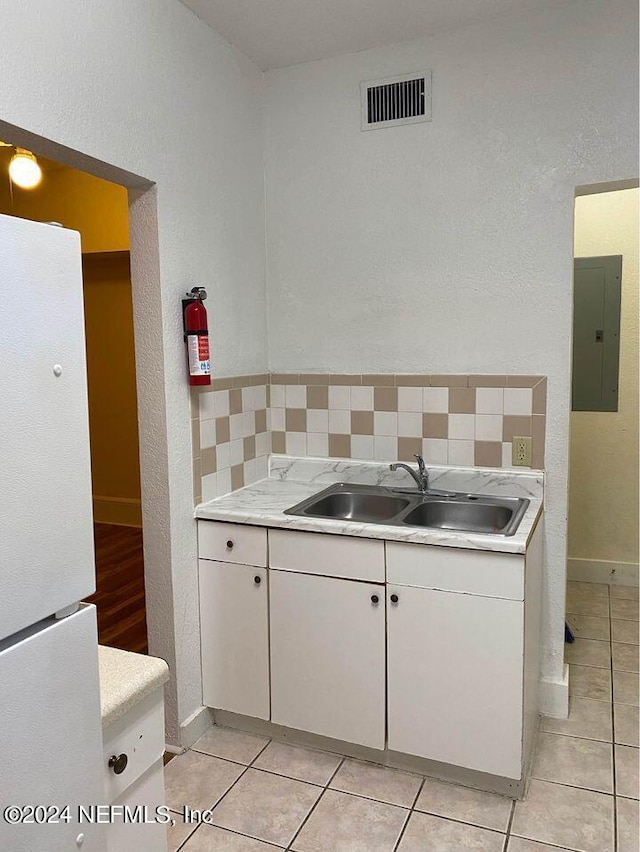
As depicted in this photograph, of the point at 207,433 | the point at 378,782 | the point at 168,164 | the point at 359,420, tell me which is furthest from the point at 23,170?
the point at 378,782

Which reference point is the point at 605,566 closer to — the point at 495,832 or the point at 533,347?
the point at 533,347

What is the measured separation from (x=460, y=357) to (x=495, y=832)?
1.66m

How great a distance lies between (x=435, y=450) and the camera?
9.11 ft

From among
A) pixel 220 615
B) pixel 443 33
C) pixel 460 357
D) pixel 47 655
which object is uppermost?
pixel 443 33

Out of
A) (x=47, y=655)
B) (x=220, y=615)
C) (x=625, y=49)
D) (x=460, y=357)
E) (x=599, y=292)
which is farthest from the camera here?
(x=599, y=292)

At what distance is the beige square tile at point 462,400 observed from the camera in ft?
8.84

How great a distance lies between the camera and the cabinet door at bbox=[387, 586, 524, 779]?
210 cm

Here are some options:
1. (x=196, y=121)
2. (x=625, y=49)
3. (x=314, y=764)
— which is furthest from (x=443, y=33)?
(x=314, y=764)

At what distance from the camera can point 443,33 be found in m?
2.58

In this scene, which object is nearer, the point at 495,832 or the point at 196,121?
the point at 495,832

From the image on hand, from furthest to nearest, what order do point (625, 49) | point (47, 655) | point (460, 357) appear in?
point (460, 357) < point (625, 49) < point (47, 655)

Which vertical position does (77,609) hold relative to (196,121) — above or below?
below

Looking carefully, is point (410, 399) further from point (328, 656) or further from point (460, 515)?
point (328, 656)

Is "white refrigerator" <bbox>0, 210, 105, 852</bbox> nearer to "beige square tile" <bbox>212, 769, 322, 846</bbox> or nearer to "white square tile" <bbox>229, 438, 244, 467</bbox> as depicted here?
"beige square tile" <bbox>212, 769, 322, 846</bbox>
